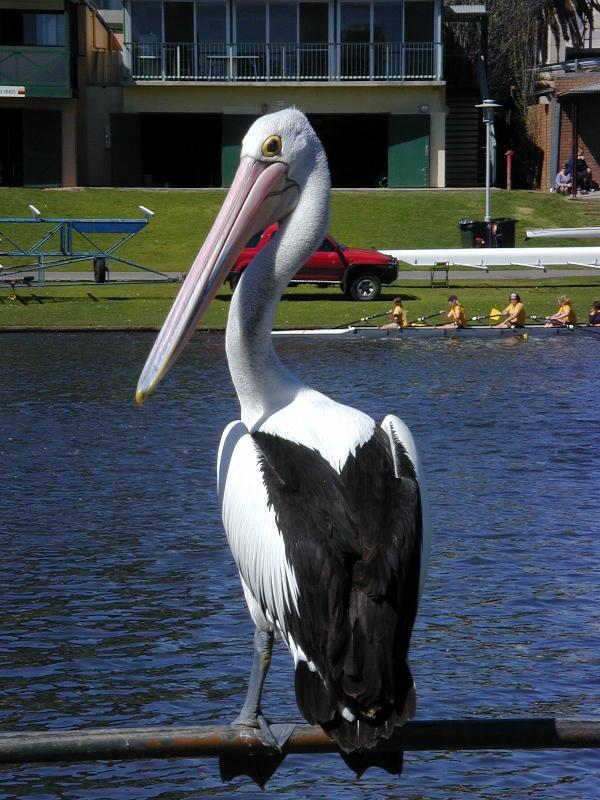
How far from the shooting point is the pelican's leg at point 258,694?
3.26 metres

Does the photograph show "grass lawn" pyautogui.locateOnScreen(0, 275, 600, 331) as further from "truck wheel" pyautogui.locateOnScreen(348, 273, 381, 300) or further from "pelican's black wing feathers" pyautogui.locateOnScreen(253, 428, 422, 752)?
"pelican's black wing feathers" pyautogui.locateOnScreen(253, 428, 422, 752)

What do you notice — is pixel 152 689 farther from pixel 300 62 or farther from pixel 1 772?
pixel 300 62

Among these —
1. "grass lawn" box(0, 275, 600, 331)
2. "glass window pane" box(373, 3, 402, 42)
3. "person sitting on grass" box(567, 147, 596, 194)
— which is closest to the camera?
"grass lawn" box(0, 275, 600, 331)

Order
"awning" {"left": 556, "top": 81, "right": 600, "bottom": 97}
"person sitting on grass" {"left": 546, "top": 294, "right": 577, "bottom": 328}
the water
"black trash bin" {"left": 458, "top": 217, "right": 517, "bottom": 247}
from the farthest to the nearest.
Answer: "awning" {"left": 556, "top": 81, "right": 600, "bottom": 97}, "black trash bin" {"left": 458, "top": 217, "right": 517, "bottom": 247}, "person sitting on grass" {"left": 546, "top": 294, "right": 577, "bottom": 328}, the water

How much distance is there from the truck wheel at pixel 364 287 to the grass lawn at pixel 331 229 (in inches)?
10.5

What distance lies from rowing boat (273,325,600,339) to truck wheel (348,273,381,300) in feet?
11.9

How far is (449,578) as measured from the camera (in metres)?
8.69

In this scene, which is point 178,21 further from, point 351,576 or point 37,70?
point 351,576

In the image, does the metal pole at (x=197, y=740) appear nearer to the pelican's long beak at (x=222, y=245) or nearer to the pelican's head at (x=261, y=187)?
the pelican's long beak at (x=222, y=245)

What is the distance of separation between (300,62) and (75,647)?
33.9 m

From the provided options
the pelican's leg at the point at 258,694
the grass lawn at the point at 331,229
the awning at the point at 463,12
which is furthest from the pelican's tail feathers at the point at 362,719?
the awning at the point at 463,12

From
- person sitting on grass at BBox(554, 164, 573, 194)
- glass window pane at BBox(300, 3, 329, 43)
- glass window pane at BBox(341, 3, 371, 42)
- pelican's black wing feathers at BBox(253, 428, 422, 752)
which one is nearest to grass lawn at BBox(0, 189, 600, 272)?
person sitting on grass at BBox(554, 164, 573, 194)

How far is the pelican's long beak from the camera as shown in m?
3.96

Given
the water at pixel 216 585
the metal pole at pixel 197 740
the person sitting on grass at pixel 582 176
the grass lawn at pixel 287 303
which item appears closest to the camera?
the metal pole at pixel 197 740
